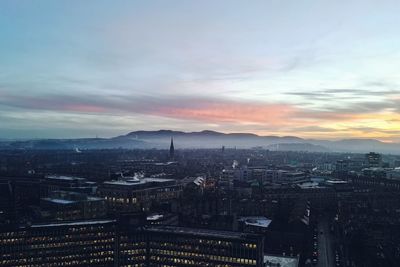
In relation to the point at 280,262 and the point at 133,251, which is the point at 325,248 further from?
the point at 133,251

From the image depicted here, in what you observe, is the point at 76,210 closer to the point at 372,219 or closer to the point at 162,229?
the point at 162,229

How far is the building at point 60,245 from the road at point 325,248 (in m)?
53.2

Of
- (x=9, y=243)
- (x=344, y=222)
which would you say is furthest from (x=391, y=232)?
(x=9, y=243)

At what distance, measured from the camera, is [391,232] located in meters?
148

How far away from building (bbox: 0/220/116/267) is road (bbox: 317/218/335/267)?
2093 inches

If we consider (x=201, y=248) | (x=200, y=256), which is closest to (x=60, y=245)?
(x=200, y=256)

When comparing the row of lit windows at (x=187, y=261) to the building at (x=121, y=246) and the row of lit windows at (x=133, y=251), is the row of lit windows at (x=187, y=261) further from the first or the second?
the row of lit windows at (x=133, y=251)

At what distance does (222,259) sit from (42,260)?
136 feet

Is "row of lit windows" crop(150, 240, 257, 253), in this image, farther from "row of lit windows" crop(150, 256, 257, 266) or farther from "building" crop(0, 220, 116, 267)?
"building" crop(0, 220, 116, 267)

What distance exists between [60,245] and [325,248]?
240 ft

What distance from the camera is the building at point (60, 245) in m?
101

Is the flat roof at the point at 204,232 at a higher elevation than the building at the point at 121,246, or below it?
higher

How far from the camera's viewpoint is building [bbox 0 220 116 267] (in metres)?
101

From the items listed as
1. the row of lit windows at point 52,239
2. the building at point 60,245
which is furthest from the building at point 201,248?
the row of lit windows at point 52,239
